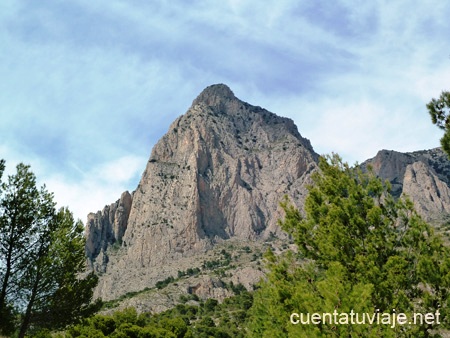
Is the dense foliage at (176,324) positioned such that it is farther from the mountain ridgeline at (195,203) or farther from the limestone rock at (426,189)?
the limestone rock at (426,189)

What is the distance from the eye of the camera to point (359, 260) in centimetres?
1308

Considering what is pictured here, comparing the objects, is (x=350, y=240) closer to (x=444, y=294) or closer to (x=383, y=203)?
(x=383, y=203)

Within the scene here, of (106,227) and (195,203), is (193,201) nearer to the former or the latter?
(195,203)

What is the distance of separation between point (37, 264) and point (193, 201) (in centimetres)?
14338

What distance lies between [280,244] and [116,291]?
63.8 m

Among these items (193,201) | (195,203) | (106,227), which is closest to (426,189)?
(195,203)

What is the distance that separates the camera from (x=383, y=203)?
1470 cm

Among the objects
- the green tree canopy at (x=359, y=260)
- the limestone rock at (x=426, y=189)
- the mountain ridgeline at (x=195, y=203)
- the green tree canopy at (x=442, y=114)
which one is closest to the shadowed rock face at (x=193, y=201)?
the mountain ridgeline at (x=195, y=203)

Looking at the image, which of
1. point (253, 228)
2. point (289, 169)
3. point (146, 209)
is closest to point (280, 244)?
point (253, 228)

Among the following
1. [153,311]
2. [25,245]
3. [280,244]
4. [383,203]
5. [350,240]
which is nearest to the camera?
[350,240]

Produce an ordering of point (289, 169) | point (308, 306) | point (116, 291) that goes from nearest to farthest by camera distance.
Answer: point (308, 306) → point (116, 291) → point (289, 169)

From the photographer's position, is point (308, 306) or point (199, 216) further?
point (199, 216)

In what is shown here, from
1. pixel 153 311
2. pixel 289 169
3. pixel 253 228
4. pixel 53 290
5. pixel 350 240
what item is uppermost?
pixel 289 169

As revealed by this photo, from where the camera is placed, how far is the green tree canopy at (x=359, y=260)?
10.6m
